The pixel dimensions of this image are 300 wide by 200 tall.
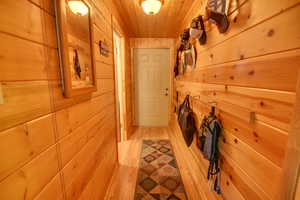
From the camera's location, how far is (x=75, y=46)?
866 mm

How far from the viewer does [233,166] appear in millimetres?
980

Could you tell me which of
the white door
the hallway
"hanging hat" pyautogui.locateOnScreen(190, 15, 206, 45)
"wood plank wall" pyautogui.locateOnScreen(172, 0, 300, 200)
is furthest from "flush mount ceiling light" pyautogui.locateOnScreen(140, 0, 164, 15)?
the white door

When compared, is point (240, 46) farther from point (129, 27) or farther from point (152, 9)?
point (129, 27)

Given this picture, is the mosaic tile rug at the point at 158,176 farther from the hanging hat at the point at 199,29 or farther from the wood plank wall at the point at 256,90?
the hanging hat at the point at 199,29

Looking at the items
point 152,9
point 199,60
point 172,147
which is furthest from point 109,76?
point 172,147

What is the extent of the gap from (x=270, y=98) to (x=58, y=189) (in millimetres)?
1172

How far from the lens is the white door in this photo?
350 centimetres

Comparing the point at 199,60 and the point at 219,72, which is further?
the point at 199,60

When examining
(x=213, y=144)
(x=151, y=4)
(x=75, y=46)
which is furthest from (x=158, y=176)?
(x=151, y=4)

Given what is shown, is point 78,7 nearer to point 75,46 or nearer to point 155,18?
point 75,46

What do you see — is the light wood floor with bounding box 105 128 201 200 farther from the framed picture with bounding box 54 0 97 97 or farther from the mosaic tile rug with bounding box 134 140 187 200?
the framed picture with bounding box 54 0 97 97

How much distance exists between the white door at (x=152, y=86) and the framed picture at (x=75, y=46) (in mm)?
2481

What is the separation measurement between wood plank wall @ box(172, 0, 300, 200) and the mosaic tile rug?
56 cm

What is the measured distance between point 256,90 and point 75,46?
1114mm
